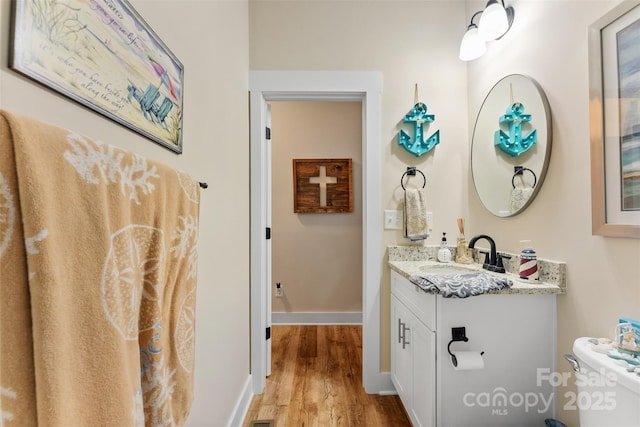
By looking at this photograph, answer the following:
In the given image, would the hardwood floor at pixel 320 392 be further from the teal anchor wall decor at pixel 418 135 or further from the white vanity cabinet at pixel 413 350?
the teal anchor wall decor at pixel 418 135

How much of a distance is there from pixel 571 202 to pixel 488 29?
3.24 ft

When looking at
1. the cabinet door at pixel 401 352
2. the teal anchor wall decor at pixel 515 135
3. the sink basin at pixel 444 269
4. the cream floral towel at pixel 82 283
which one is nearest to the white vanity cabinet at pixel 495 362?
the cabinet door at pixel 401 352

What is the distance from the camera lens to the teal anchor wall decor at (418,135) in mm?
1892

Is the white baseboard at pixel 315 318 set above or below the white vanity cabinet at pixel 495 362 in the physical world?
below

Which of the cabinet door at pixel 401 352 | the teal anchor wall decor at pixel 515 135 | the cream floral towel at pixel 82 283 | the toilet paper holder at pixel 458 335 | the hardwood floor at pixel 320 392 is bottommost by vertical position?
the hardwood floor at pixel 320 392

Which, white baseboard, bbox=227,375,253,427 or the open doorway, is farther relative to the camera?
the open doorway

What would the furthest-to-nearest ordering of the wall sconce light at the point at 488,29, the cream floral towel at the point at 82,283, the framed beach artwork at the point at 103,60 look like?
the wall sconce light at the point at 488,29
the framed beach artwork at the point at 103,60
the cream floral towel at the point at 82,283

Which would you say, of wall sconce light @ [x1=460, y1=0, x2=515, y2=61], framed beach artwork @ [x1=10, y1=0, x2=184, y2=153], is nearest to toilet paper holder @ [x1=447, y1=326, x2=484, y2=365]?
framed beach artwork @ [x1=10, y1=0, x2=184, y2=153]

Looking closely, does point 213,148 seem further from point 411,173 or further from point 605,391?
point 605,391

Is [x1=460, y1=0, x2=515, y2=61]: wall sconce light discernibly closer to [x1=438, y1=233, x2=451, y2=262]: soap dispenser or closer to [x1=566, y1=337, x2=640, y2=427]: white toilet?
[x1=438, y1=233, x2=451, y2=262]: soap dispenser

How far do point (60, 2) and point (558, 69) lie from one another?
5.44 feet

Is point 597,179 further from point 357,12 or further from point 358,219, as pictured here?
point 358,219

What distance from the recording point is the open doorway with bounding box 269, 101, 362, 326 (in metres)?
3.09

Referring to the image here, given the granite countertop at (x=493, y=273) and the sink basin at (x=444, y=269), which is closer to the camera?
the granite countertop at (x=493, y=273)
